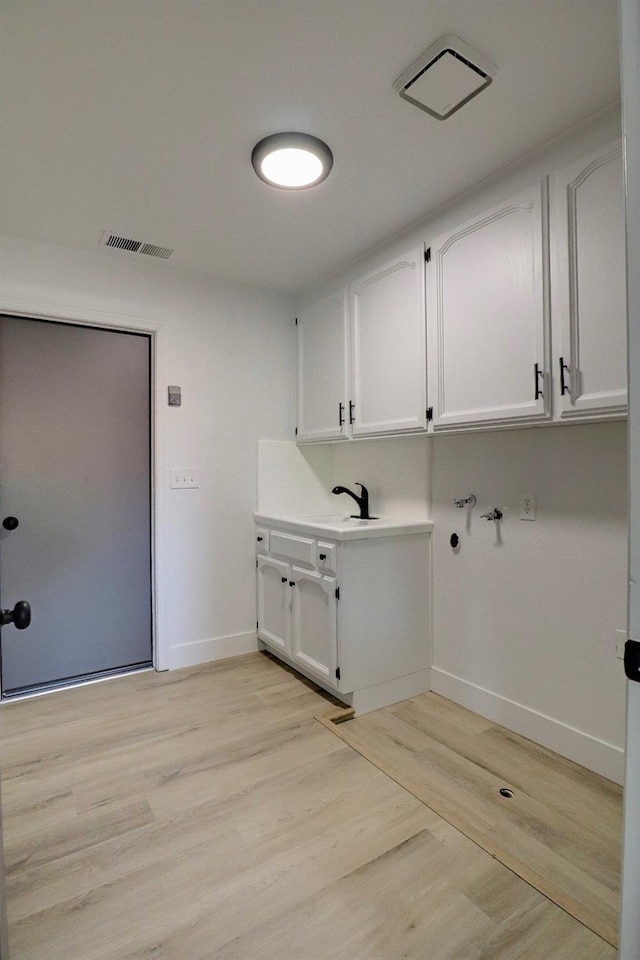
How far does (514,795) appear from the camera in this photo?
70.0 inches

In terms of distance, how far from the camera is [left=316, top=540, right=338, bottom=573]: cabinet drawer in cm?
241

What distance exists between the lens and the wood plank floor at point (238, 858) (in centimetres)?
125

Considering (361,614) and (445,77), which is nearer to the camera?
(445,77)

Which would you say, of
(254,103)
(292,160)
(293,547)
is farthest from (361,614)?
(254,103)

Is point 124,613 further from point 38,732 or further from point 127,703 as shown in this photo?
point 38,732

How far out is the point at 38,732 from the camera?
2.27m

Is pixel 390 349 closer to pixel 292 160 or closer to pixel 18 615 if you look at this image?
pixel 292 160

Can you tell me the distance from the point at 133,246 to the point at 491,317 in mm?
1942

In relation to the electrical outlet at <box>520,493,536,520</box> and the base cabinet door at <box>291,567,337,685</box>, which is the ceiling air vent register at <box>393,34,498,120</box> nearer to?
the electrical outlet at <box>520,493,536,520</box>

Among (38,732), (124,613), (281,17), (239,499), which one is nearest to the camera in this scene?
(281,17)

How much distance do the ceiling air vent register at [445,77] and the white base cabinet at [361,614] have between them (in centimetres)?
175

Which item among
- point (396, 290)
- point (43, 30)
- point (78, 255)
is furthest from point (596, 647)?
point (78, 255)

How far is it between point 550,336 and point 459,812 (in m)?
1.73

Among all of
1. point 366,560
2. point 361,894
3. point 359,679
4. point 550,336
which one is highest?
point 550,336
